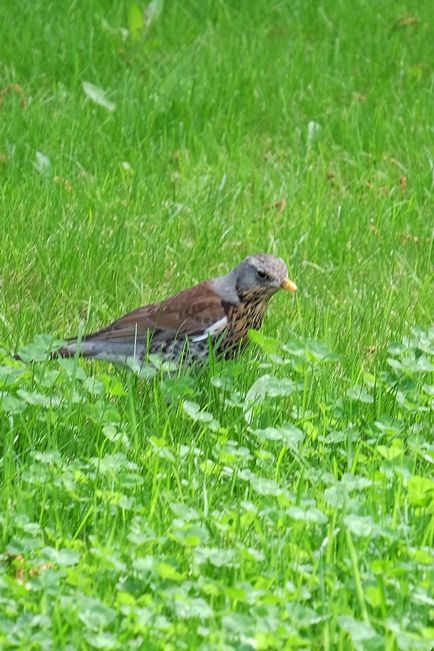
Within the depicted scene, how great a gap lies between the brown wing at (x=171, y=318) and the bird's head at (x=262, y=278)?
0.42ft

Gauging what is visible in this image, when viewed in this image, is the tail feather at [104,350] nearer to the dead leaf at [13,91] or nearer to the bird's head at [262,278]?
the bird's head at [262,278]

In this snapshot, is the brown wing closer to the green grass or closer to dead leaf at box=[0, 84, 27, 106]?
the green grass

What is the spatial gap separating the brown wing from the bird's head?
128 mm

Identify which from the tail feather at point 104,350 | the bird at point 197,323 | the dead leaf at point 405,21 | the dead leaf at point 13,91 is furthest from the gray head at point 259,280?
the dead leaf at point 405,21

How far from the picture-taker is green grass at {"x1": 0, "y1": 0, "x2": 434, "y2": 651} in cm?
378

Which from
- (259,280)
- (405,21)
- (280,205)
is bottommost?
(280,205)

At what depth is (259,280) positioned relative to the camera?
573 centimetres

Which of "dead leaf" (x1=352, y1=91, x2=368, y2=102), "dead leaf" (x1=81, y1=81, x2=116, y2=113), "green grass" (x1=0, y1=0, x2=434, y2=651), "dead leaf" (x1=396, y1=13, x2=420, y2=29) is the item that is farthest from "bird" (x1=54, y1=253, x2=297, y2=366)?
"dead leaf" (x1=396, y1=13, x2=420, y2=29)

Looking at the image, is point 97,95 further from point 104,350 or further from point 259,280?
point 104,350

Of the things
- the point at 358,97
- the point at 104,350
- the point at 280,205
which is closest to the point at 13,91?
the point at 280,205

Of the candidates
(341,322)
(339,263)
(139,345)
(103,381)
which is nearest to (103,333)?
(139,345)

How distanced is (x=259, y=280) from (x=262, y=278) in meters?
0.02

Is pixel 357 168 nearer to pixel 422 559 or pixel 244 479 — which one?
pixel 244 479

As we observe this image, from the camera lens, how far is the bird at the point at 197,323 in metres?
5.46
